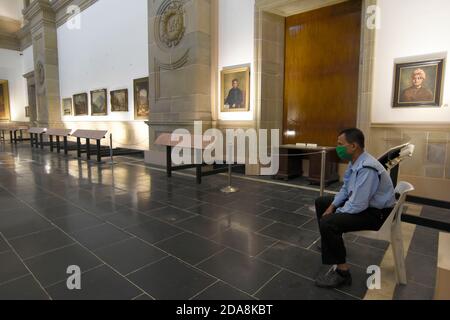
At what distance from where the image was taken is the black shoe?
106 inches

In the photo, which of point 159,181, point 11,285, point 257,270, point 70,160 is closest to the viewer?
point 11,285

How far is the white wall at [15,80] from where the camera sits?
864 inches

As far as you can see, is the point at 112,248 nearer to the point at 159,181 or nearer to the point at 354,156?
the point at 354,156

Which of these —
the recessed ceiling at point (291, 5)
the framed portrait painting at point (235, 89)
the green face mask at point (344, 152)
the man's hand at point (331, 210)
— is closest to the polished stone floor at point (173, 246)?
the man's hand at point (331, 210)

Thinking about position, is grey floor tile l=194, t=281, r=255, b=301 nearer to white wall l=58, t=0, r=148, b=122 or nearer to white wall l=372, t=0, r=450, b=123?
white wall l=372, t=0, r=450, b=123

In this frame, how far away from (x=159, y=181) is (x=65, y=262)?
420 cm

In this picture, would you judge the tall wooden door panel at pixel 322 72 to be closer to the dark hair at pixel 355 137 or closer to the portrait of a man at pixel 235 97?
the portrait of a man at pixel 235 97

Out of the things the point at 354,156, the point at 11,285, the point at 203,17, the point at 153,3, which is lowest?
the point at 11,285

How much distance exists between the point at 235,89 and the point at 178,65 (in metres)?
2.11

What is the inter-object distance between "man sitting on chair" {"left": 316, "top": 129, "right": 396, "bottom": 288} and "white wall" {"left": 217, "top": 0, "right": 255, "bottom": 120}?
558 centimetres

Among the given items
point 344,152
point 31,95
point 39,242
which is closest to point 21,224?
point 39,242

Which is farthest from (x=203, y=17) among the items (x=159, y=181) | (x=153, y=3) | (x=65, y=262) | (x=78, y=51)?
(x=78, y=51)

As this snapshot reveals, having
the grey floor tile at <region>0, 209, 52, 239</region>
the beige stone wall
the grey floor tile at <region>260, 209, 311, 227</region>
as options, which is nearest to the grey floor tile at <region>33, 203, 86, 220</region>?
the grey floor tile at <region>0, 209, 52, 239</region>

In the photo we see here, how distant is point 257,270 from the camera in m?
3.02
